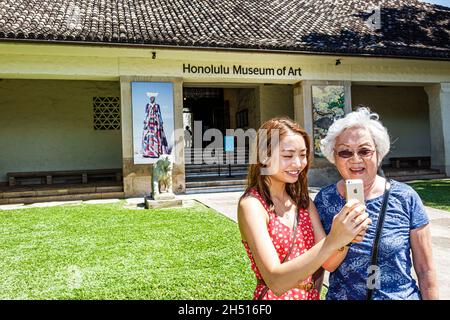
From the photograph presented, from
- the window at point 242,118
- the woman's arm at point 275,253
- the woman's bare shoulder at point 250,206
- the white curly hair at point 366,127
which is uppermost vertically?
the window at point 242,118

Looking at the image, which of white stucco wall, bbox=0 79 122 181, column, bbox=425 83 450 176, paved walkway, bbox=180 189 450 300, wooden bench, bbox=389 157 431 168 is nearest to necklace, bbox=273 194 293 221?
paved walkway, bbox=180 189 450 300

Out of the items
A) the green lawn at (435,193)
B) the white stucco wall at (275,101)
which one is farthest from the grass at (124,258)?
the white stucco wall at (275,101)

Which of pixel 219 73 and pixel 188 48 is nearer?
pixel 188 48

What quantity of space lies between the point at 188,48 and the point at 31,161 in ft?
24.5

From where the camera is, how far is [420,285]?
1681mm

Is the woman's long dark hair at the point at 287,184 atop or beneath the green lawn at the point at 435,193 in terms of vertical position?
atop

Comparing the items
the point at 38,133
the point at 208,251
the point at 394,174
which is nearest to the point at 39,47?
the point at 38,133

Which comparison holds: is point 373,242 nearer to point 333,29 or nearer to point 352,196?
point 352,196

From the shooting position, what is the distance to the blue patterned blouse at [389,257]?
1.64 m

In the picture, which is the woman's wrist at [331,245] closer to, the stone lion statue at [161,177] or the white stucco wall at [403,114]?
the stone lion statue at [161,177]

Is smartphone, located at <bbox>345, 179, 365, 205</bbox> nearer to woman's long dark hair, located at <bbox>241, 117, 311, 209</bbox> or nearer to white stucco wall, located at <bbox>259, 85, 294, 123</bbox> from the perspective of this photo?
woman's long dark hair, located at <bbox>241, 117, 311, 209</bbox>

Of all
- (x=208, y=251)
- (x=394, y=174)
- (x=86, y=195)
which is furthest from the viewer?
(x=394, y=174)

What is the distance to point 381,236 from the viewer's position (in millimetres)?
1639

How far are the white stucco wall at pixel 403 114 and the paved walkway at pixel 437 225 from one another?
8081 mm
